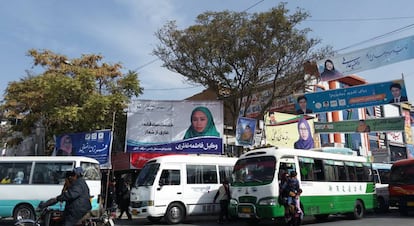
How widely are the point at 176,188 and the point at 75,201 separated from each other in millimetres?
8609

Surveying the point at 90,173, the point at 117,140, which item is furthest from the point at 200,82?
the point at 90,173

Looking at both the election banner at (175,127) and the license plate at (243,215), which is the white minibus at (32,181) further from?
the license plate at (243,215)

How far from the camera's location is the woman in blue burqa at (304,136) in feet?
90.0

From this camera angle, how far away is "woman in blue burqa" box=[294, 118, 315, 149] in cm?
2742

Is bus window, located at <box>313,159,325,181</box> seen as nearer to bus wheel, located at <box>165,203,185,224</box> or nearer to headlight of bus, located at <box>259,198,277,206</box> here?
headlight of bus, located at <box>259,198,277,206</box>

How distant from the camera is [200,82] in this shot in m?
22.0

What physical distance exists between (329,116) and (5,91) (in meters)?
23.3

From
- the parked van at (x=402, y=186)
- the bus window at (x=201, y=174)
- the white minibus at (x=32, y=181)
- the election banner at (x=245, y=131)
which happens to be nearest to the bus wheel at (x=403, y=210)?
the parked van at (x=402, y=186)

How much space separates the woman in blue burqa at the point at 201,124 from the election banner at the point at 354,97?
5796mm

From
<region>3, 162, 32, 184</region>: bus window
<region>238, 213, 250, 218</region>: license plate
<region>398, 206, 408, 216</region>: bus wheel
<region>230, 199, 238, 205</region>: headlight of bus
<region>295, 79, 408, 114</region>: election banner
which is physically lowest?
<region>398, 206, 408, 216</region>: bus wheel

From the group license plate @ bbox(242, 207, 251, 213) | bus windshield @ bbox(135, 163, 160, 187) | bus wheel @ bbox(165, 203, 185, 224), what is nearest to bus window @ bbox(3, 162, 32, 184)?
bus windshield @ bbox(135, 163, 160, 187)

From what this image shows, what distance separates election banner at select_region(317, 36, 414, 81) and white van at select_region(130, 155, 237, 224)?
7722 mm

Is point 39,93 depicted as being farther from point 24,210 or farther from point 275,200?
point 275,200

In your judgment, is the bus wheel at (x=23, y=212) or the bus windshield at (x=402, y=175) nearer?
the bus wheel at (x=23, y=212)
